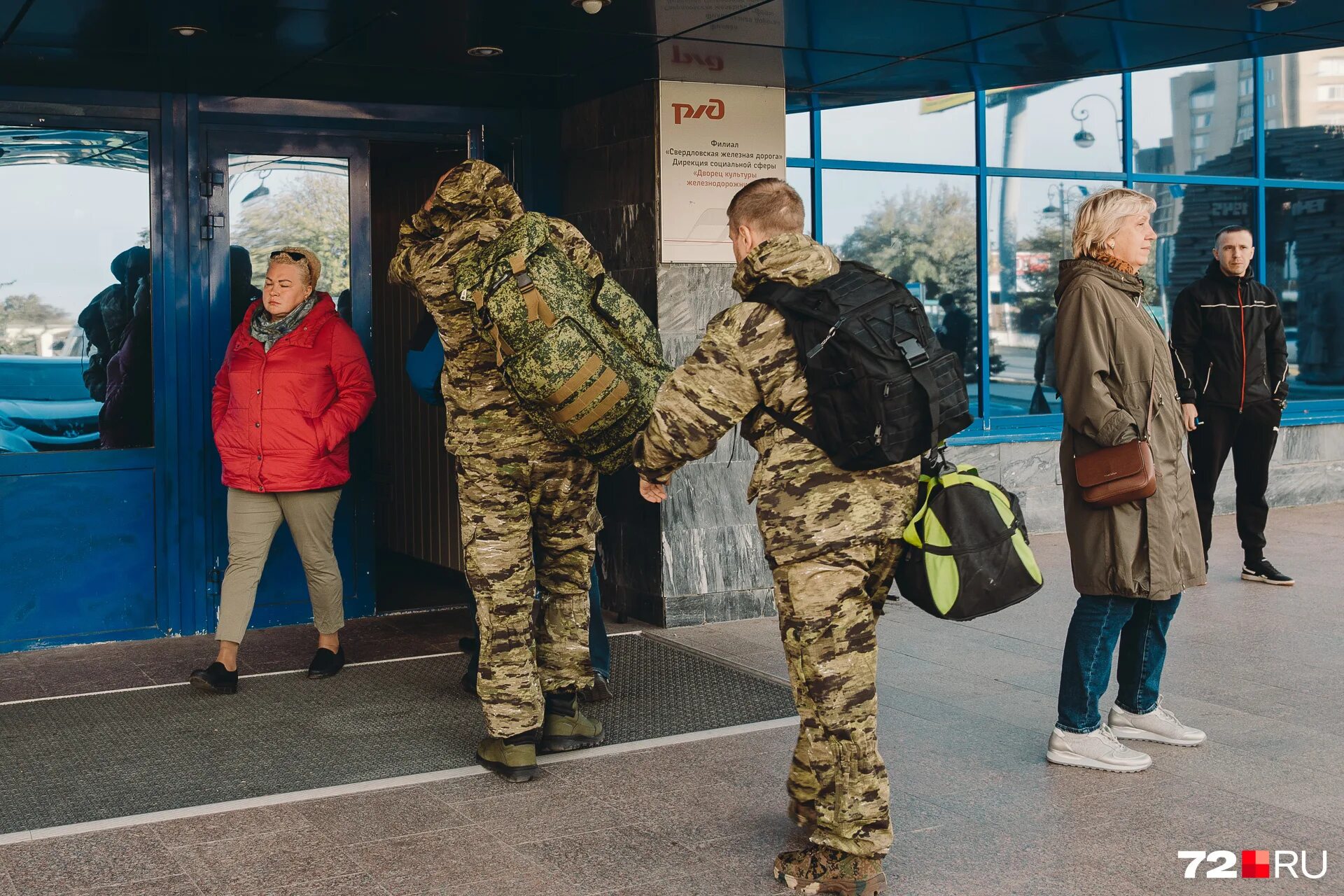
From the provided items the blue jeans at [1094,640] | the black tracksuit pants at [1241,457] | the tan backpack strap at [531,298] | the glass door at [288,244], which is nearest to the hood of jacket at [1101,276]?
the blue jeans at [1094,640]

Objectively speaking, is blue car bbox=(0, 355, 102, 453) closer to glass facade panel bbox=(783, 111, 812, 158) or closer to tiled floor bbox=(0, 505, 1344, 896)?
tiled floor bbox=(0, 505, 1344, 896)

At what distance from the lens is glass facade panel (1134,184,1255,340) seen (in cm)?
1044

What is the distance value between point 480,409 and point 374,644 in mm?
2327

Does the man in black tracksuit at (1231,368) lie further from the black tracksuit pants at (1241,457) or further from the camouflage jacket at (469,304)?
the camouflage jacket at (469,304)

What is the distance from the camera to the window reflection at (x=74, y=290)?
6.45 meters

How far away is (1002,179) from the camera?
31.5 feet

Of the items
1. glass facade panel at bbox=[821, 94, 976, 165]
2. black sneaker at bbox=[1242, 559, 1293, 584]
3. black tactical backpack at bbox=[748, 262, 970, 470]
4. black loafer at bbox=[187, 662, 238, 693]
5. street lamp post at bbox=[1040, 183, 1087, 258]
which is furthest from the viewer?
street lamp post at bbox=[1040, 183, 1087, 258]

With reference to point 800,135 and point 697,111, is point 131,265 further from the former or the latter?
point 800,135

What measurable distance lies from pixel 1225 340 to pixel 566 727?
4659 millimetres

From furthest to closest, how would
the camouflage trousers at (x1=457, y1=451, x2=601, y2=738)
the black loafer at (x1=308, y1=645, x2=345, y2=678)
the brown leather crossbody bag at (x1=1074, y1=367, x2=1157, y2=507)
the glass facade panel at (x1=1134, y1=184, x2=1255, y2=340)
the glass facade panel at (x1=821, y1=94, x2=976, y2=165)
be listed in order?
the glass facade panel at (x1=1134, y1=184, x2=1255, y2=340) → the glass facade panel at (x1=821, y1=94, x2=976, y2=165) → the black loafer at (x1=308, y1=645, x2=345, y2=678) → the camouflage trousers at (x1=457, y1=451, x2=601, y2=738) → the brown leather crossbody bag at (x1=1074, y1=367, x2=1157, y2=507)

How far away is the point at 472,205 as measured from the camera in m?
4.64

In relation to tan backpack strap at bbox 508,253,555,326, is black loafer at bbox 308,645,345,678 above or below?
below

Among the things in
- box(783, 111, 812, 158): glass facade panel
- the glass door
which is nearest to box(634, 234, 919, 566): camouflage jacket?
the glass door

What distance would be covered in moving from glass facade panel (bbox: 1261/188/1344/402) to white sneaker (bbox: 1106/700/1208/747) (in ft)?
23.2
